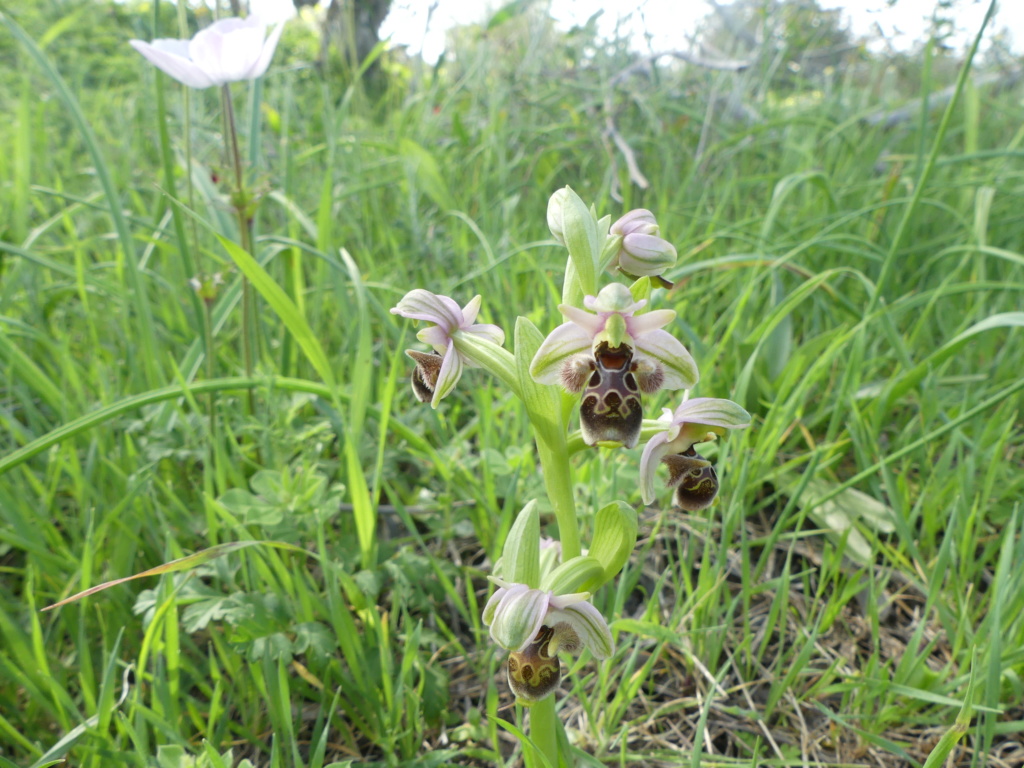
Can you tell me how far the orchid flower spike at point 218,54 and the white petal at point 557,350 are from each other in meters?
1.24

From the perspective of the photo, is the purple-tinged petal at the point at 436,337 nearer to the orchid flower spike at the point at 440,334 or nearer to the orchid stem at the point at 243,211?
the orchid flower spike at the point at 440,334

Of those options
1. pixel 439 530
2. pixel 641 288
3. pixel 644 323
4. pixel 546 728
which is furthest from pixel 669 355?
pixel 439 530

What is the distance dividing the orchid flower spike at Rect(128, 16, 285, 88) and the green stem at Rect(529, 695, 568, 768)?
1.57 meters

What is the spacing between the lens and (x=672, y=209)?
253cm

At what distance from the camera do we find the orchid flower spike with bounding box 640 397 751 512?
1.01 metres

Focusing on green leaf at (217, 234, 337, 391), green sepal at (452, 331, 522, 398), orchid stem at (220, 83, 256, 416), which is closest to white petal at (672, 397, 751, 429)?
green sepal at (452, 331, 522, 398)

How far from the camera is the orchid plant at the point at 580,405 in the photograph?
0.92 metres

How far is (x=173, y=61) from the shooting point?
156cm

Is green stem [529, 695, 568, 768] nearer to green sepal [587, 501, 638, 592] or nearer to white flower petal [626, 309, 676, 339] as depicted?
green sepal [587, 501, 638, 592]

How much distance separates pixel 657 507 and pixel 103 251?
→ 8.06 ft

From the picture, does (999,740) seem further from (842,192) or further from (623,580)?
(842,192)

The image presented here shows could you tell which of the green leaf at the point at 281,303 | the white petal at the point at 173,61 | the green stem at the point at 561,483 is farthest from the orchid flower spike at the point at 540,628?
the white petal at the point at 173,61

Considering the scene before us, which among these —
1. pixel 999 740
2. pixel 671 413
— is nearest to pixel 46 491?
pixel 671 413

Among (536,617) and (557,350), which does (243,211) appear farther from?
(536,617)
